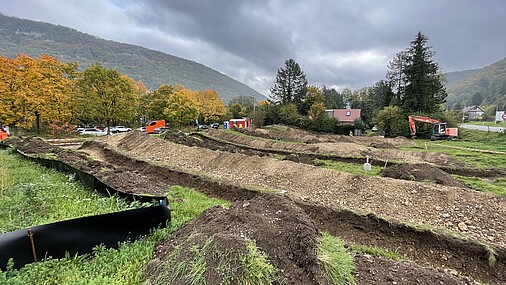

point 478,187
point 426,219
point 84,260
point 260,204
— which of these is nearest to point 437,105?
point 478,187

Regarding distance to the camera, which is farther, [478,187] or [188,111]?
[188,111]

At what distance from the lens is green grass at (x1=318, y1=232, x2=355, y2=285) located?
323 cm

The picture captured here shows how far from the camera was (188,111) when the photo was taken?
3666cm

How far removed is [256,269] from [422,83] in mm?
40958

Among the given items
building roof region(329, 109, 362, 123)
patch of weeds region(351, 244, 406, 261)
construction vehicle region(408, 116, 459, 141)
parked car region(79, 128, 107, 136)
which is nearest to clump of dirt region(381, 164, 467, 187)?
patch of weeds region(351, 244, 406, 261)

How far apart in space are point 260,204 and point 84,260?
292 cm

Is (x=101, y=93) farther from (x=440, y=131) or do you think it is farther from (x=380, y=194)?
(x=440, y=131)

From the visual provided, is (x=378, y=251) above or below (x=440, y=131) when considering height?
below

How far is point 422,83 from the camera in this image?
34.3 meters

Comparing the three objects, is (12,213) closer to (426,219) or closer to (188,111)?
(426,219)

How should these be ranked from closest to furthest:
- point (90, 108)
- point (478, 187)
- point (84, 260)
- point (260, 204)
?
point (84, 260) → point (260, 204) → point (478, 187) → point (90, 108)

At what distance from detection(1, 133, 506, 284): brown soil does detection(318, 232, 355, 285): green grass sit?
17 centimetres

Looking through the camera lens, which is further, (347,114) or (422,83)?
(347,114)

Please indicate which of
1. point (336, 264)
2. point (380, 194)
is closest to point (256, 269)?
point (336, 264)
